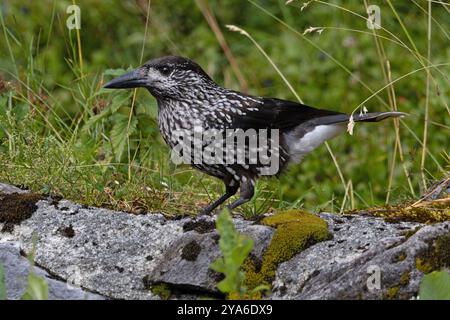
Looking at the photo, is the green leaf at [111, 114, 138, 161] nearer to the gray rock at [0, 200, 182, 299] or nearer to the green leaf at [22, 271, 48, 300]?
the gray rock at [0, 200, 182, 299]

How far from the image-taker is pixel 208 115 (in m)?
6.15

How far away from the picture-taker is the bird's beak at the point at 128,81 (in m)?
6.18

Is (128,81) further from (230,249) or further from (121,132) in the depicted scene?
(230,249)

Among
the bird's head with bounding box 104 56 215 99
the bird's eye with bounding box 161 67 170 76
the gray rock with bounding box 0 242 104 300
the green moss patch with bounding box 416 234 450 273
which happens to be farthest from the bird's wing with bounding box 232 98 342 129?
the green moss patch with bounding box 416 234 450 273

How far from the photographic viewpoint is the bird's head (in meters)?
6.21

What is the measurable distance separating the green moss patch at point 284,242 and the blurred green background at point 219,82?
108 cm

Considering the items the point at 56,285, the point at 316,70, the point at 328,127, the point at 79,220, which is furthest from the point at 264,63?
the point at 56,285

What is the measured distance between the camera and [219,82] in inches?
399

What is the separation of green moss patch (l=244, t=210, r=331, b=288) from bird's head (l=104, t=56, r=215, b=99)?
1688 millimetres

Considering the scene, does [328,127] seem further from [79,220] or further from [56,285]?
[56,285]

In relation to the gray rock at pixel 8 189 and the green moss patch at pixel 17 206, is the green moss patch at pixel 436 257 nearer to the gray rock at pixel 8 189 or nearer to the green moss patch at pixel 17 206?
the green moss patch at pixel 17 206

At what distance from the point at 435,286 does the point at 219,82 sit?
649cm

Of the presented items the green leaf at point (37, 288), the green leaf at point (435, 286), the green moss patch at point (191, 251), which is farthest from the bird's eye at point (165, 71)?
the green leaf at point (435, 286)

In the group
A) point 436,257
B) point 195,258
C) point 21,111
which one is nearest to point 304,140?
point 21,111
